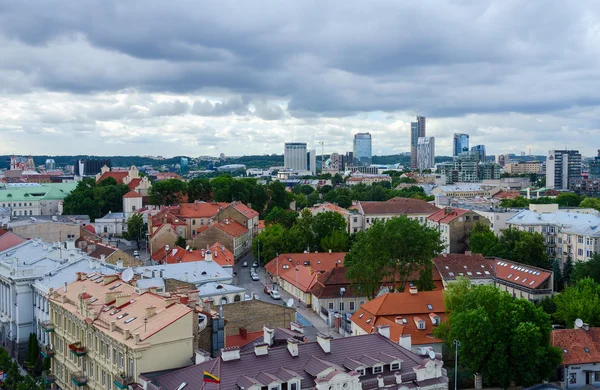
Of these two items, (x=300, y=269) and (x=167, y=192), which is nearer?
(x=300, y=269)

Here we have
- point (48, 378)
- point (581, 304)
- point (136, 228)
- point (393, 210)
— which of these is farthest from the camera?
point (393, 210)

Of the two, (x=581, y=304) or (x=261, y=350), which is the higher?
(x=261, y=350)

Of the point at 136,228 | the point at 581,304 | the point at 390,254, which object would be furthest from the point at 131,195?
the point at 581,304

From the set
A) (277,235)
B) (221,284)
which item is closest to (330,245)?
(277,235)

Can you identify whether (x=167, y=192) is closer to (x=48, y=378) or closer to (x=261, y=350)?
(x=48, y=378)

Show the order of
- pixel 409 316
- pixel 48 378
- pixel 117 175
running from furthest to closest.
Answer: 1. pixel 117 175
2. pixel 409 316
3. pixel 48 378

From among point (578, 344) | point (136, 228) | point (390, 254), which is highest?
point (390, 254)
